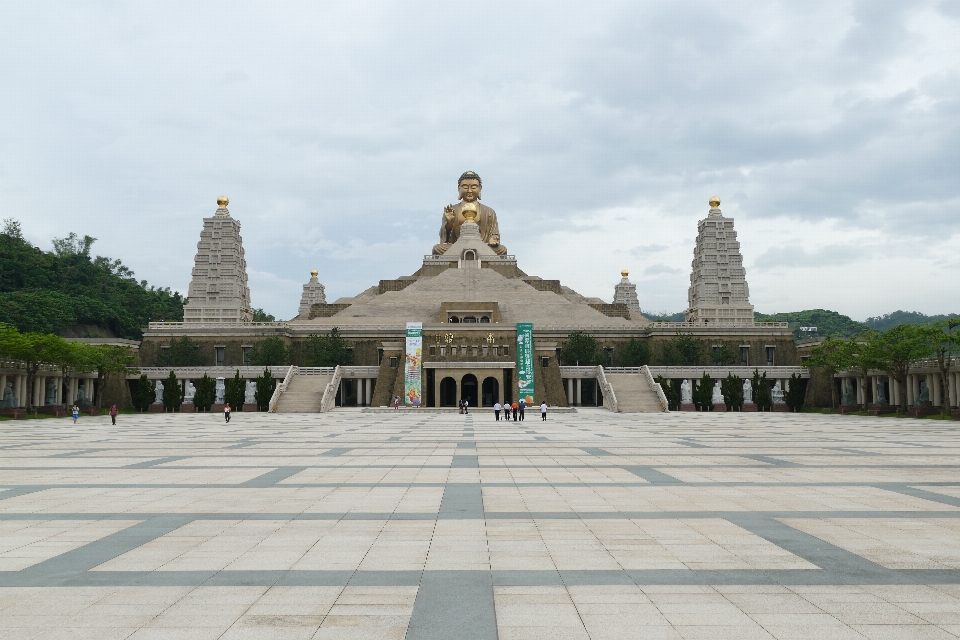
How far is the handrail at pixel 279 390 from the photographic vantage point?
196ft

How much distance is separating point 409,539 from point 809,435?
2678cm

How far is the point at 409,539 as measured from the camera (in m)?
10.4

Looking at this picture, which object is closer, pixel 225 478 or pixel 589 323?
pixel 225 478

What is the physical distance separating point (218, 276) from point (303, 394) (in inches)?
1069

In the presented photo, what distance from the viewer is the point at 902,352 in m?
49.0

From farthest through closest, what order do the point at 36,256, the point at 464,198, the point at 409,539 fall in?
the point at 464,198 → the point at 36,256 → the point at 409,539

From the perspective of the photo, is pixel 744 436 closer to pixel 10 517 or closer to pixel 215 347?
pixel 10 517

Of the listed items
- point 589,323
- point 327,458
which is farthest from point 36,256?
point 327,458

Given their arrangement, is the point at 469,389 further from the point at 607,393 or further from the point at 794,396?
the point at 794,396

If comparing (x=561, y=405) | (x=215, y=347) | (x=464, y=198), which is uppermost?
(x=464, y=198)

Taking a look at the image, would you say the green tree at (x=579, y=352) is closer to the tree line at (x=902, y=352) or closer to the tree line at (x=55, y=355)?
the tree line at (x=902, y=352)

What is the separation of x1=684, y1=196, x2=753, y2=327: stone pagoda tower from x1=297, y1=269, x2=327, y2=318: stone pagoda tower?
70.4 m

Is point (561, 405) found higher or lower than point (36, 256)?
lower

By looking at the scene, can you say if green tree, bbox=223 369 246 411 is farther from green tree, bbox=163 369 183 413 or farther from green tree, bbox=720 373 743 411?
green tree, bbox=720 373 743 411
